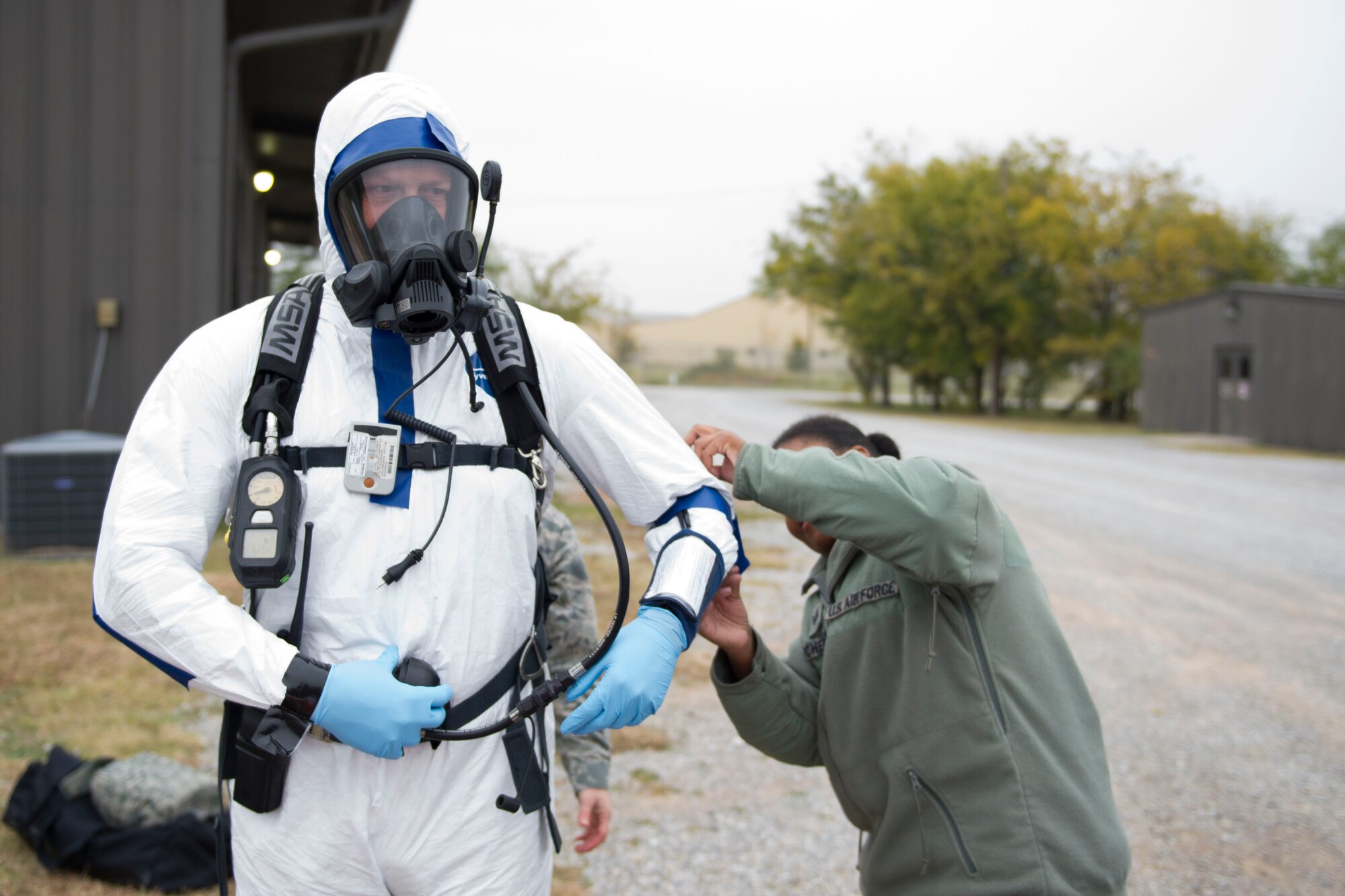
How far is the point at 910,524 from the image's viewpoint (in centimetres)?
201

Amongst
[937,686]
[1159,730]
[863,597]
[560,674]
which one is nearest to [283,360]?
[560,674]

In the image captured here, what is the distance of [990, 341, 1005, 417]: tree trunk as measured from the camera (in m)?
37.5

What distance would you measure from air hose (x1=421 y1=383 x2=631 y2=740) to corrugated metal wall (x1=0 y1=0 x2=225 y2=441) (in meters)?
8.39

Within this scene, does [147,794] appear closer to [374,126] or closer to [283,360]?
[283,360]

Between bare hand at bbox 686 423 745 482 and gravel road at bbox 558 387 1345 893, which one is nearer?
bare hand at bbox 686 423 745 482

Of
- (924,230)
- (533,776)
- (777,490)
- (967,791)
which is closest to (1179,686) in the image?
(967,791)

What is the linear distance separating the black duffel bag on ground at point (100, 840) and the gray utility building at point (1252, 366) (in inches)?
977

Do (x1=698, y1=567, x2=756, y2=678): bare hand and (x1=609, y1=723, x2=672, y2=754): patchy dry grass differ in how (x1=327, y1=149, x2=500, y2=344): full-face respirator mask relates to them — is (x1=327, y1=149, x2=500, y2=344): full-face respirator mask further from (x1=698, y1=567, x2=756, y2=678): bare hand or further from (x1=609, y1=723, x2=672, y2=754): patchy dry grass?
(x1=609, y1=723, x2=672, y2=754): patchy dry grass

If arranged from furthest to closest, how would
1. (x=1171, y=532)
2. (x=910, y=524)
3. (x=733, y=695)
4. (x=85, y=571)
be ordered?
(x=1171, y=532)
(x=85, y=571)
(x=733, y=695)
(x=910, y=524)

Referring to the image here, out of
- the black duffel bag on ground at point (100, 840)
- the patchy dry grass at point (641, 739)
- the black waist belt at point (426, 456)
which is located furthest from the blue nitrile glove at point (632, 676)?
the patchy dry grass at point (641, 739)

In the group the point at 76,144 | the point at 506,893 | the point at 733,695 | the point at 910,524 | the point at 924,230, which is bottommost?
the point at 506,893

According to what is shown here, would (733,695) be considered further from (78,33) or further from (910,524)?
(78,33)

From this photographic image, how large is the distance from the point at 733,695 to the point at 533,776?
0.72 meters

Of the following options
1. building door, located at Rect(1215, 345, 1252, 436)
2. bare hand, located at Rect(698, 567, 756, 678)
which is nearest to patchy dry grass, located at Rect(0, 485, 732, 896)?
bare hand, located at Rect(698, 567, 756, 678)
